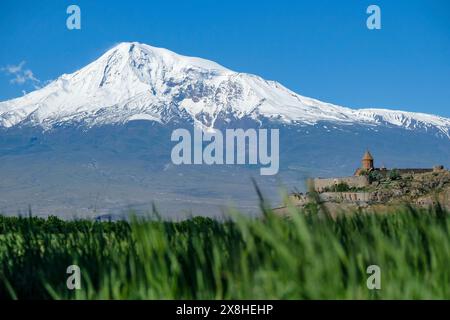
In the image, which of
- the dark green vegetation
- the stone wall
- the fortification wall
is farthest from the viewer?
the fortification wall

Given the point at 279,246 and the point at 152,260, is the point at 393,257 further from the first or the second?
the point at 152,260

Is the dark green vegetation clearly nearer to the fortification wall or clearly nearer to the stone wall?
the stone wall

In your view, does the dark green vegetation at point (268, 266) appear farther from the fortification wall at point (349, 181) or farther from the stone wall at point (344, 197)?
the fortification wall at point (349, 181)

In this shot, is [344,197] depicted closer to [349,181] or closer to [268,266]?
[268,266]

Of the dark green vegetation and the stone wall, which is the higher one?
the stone wall

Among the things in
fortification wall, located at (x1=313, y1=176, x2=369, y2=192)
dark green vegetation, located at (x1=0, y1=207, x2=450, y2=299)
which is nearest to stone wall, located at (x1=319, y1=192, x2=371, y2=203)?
dark green vegetation, located at (x1=0, y1=207, x2=450, y2=299)

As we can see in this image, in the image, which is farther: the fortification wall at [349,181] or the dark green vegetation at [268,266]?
the fortification wall at [349,181]

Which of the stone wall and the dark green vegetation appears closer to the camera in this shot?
the dark green vegetation

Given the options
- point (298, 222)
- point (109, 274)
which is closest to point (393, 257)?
point (298, 222)

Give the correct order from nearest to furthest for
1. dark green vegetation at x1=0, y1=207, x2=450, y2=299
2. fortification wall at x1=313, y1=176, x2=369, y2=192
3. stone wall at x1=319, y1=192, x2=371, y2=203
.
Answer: dark green vegetation at x1=0, y1=207, x2=450, y2=299 → stone wall at x1=319, y1=192, x2=371, y2=203 → fortification wall at x1=313, y1=176, x2=369, y2=192

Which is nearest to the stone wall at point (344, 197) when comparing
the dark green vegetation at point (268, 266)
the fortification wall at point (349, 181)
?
the dark green vegetation at point (268, 266)

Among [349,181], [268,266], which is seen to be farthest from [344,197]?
[349,181]

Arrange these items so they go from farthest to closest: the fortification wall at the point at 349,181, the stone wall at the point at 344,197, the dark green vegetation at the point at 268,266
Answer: the fortification wall at the point at 349,181
the stone wall at the point at 344,197
the dark green vegetation at the point at 268,266

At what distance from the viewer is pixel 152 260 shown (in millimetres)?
5203
